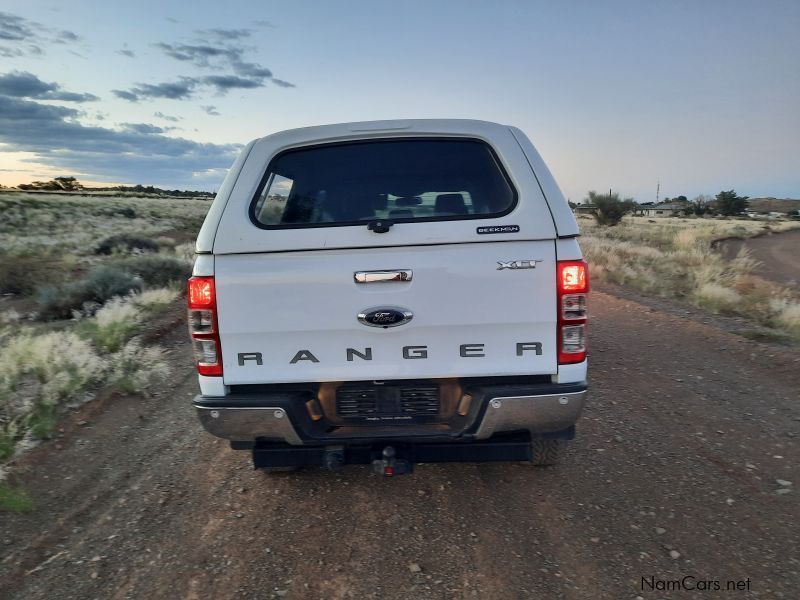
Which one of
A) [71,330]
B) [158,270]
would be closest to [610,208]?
[158,270]

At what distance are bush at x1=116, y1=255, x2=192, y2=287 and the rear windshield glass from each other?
10.4 m

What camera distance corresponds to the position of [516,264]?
2.88 meters

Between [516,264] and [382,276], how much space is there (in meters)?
0.67

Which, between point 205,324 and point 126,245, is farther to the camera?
point 126,245

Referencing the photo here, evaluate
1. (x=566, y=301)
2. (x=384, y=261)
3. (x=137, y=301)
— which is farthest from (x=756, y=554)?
(x=137, y=301)

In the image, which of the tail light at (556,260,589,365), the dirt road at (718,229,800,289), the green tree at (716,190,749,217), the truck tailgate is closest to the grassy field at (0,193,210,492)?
the truck tailgate

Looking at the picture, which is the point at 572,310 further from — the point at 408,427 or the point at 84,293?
the point at 84,293

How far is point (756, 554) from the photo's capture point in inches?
118

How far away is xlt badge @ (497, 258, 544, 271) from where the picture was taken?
2865 mm

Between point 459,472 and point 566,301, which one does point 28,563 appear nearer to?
point 459,472

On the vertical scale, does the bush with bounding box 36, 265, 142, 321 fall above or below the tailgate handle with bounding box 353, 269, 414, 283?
below

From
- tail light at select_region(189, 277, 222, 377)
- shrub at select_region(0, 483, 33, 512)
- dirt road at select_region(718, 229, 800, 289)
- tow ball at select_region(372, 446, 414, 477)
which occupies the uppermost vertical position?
tail light at select_region(189, 277, 222, 377)

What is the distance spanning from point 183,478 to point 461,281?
2548 millimetres

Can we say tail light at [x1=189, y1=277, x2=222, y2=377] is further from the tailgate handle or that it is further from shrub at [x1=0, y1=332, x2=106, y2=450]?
shrub at [x1=0, y1=332, x2=106, y2=450]
